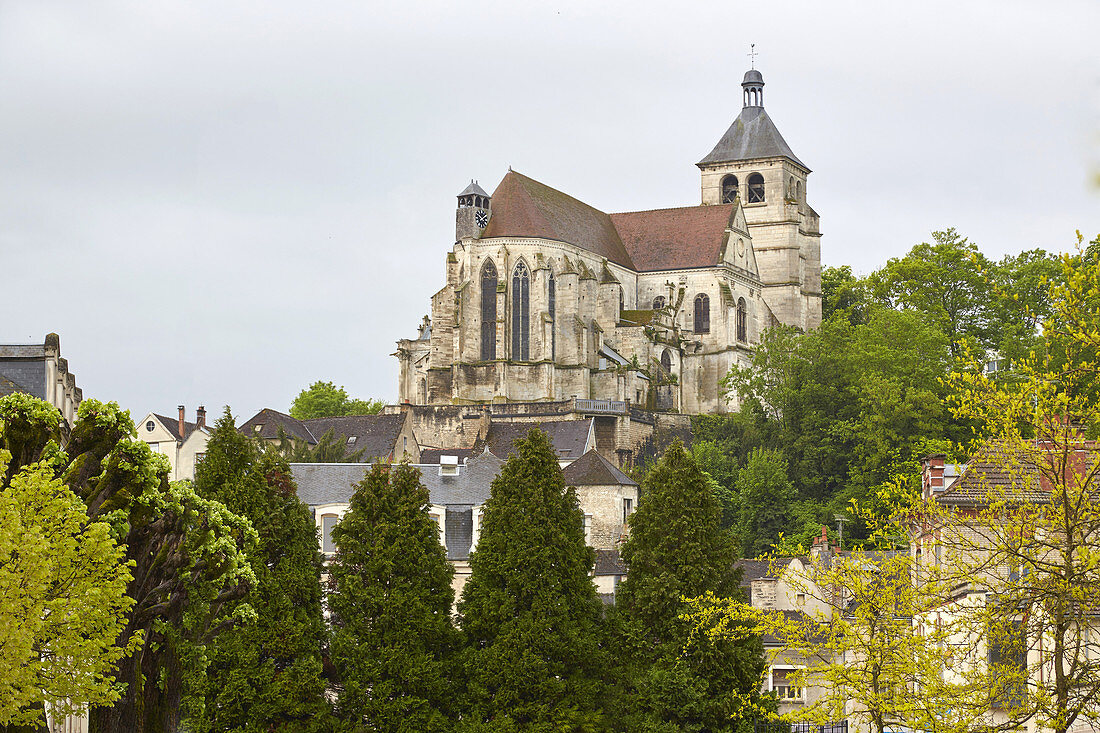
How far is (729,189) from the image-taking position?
107 metres

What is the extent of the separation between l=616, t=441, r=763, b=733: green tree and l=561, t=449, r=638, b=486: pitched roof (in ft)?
78.5

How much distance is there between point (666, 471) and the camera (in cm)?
3384

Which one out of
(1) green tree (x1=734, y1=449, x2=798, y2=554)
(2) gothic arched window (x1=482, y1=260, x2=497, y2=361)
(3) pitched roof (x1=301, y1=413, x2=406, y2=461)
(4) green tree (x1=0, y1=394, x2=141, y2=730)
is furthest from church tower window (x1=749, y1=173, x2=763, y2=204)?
(4) green tree (x1=0, y1=394, x2=141, y2=730)

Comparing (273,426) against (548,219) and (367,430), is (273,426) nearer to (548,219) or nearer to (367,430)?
(367,430)

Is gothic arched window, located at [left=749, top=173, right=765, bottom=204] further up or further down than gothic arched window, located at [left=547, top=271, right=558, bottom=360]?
further up

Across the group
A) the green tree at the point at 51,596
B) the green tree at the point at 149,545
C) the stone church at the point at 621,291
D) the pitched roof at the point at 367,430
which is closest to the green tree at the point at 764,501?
the stone church at the point at 621,291

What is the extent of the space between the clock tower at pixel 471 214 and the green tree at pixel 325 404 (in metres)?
19.6

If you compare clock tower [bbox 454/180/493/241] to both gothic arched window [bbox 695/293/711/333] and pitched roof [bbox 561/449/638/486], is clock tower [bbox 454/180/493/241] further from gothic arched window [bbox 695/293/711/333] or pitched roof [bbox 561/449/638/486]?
pitched roof [bbox 561/449/638/486]

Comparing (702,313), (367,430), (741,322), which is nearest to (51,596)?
(367,430)

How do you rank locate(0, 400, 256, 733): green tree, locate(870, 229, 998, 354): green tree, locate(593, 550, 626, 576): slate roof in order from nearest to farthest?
locate(0, 400, 256, 733): green tree < locate(593, 550, 626, 576): slate roof < locate(870, 229, 998, 354): green tree

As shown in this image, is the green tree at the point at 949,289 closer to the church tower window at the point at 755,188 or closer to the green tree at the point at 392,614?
the church tower window at the point at 755,188

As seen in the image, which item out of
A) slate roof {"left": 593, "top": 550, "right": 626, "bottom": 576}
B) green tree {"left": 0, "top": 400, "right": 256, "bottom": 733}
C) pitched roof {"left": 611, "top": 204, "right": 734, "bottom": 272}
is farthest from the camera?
pitched roof {"left": 611, "top": 204, "right": 734, "bottom": 272}

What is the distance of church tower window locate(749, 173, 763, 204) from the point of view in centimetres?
10625

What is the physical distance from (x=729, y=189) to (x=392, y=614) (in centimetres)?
7902
